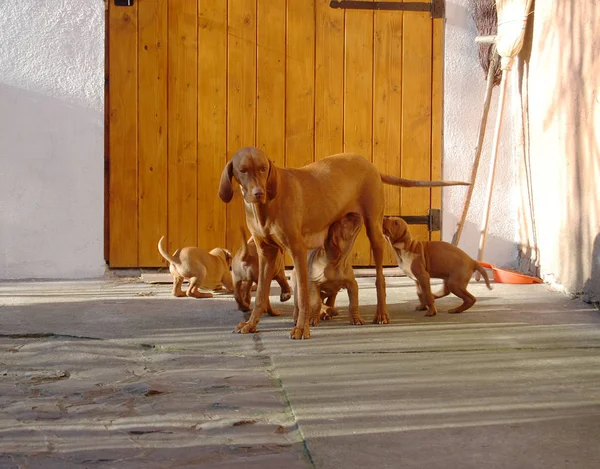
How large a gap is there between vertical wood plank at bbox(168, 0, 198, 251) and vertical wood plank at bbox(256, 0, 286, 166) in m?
0.46

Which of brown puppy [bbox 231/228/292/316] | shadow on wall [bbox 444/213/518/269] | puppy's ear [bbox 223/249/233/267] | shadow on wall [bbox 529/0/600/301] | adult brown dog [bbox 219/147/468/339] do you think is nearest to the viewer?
A: adult brown dog [bbox 219/147/468/339]

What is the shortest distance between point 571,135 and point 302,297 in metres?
2.26

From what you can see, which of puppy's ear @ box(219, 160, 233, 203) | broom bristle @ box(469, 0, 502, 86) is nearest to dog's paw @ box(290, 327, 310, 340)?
puppy's ear @ box(219, 160, 233, 203)

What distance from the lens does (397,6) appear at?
246 inches

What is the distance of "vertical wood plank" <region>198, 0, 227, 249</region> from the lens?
616 centimetres

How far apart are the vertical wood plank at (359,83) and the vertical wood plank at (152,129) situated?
4.29 feet

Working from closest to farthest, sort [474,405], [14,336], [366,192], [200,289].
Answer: [474,405] < [14,336] < [366,192] < [200,289]

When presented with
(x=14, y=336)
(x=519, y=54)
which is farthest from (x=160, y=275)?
(x=519, y=54)

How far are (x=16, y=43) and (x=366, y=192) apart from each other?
2984 millimetres

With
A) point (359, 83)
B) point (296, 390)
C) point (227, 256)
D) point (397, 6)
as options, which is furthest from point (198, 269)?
point (397, 6)

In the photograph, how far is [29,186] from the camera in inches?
239

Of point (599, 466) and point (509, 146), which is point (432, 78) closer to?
point (509, 146)

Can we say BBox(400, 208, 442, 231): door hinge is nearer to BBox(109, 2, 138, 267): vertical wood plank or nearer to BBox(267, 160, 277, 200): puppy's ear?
BBox(109, 2, 138, 267): vertical wood plank

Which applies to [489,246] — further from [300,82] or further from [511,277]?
[300,82]
